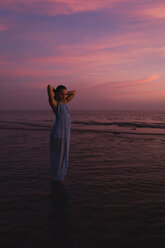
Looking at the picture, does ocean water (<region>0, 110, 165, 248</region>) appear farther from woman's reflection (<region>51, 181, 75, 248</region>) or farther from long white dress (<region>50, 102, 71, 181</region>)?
long white dress (<region>50, 102, 71, 181</region>)

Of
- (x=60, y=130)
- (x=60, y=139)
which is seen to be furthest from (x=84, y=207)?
(x=60, y=130)

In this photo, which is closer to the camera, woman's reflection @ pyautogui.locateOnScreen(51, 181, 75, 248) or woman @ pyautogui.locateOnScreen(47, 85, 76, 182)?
woman's reflection @ pyautogui.locateOnScreen(51, 181, 75, 248)

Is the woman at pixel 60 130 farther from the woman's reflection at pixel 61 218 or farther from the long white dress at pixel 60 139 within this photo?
the woman's reflection at pixel 61 218

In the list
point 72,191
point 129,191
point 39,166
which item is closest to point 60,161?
point 72,191

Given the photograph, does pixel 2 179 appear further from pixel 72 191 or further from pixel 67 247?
pixel 67 247

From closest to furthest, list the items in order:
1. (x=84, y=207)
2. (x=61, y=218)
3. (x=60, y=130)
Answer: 1. (x=61, y=218)
2. (x=84, y=207)
3. (x=60, y=130)

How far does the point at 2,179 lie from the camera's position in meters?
5.86

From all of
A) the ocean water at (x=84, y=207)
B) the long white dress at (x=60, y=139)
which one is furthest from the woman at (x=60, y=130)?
the ocean water at (x=84, y=207)

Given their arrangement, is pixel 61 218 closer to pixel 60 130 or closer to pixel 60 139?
pixel 60 139

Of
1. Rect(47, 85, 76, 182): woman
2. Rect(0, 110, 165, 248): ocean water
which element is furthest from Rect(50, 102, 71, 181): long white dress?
Rect(0, 110, 165, 248): ocean water

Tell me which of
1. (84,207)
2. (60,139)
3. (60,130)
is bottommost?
(84,207)

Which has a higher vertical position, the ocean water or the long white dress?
the long white dress

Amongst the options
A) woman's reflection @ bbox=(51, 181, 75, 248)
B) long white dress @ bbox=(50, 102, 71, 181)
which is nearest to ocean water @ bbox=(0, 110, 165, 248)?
woman's reflection @ bbox=(51, 181, 75, 248)

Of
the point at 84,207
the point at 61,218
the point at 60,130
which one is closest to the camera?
the point at 61,218
